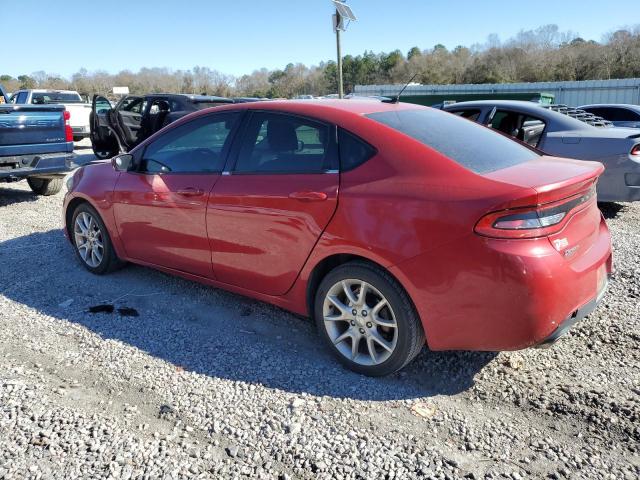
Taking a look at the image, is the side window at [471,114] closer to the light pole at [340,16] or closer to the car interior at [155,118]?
the light pole at [340,16]

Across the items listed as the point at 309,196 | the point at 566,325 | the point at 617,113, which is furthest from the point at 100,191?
the point at 617,113

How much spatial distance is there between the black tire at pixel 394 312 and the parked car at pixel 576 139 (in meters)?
4.78

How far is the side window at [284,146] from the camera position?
3.37 metres

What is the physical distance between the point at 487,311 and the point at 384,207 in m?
0.79

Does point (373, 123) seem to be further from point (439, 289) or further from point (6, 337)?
point (6, 337)

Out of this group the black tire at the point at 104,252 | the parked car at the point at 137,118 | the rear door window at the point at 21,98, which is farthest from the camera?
the rear door window at the point at 21,98

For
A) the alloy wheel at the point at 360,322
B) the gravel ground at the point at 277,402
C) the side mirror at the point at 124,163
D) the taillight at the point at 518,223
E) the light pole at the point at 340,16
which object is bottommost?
the gravel ground at the point at 277,402

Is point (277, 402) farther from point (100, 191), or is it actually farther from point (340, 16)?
point (340, 16)

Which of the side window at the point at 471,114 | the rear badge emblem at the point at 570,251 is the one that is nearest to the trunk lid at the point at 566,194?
the rear badge emblem at the point at 570,251

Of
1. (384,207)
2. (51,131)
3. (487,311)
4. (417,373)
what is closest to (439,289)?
(487,311)

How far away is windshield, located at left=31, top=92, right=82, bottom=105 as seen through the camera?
18438 mm

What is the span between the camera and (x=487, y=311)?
2.72 metres

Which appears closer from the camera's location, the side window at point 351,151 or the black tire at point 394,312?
the black tire at point 394,312

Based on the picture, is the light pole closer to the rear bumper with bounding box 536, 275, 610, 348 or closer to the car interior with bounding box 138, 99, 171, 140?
the car interior with bounding box 138, 99, 171, 140
